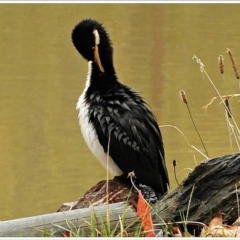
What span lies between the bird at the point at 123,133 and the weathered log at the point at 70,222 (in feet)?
2.95

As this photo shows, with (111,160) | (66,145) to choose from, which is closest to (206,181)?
(111,160)

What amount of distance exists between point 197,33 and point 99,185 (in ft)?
19.0

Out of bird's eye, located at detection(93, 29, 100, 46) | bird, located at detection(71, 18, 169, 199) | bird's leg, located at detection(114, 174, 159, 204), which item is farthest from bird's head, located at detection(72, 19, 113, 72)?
bird's leg, located at detection(114, 174, 159, 204)

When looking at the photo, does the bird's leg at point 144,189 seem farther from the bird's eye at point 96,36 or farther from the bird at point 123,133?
the bird's eye at point 96,36

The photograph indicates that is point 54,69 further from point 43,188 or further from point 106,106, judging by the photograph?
point 106,106

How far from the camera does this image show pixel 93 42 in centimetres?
396

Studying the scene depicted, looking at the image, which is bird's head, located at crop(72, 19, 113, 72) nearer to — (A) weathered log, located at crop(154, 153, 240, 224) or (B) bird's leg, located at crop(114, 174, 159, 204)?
(B) bird's leg, located at crop(114, 174, 159, 204)

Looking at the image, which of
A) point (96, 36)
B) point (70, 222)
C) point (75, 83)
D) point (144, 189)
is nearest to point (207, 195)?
point (70, 222)

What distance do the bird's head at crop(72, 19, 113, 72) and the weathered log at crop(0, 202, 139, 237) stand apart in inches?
60.1

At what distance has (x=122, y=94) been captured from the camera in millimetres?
3707

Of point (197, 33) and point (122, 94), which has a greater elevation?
point (197, 33)

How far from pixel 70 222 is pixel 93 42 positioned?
5.47 ft

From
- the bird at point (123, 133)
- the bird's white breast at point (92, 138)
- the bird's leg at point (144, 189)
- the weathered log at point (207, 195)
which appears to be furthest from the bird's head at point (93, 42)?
the weathered log at point (207, 195)

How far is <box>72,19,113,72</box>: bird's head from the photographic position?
3.90 m
